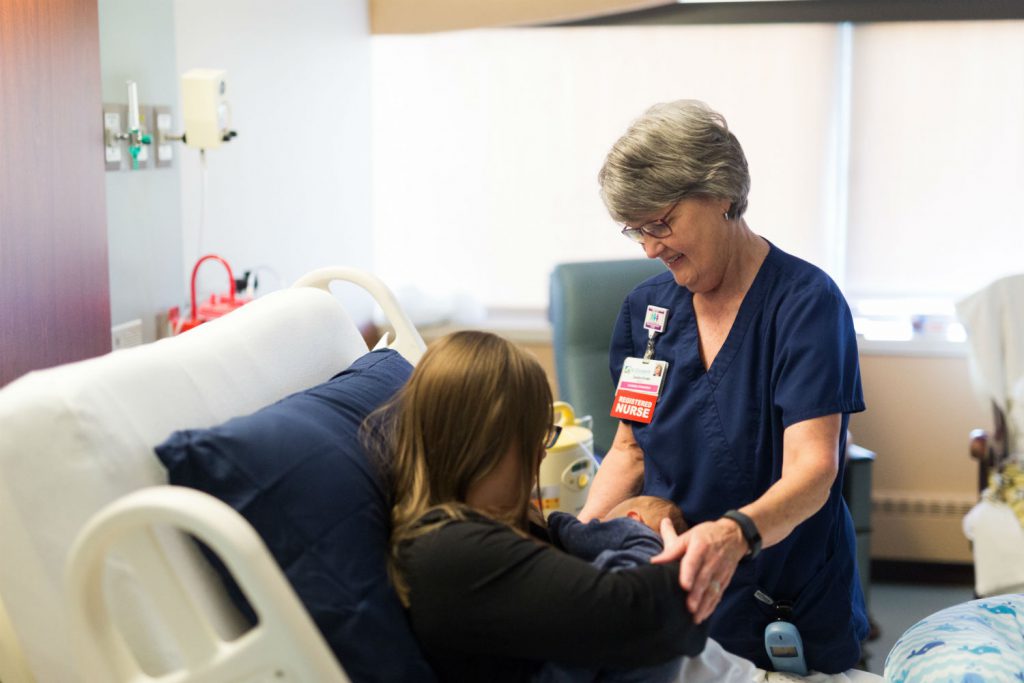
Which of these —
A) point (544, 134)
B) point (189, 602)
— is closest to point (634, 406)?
point (189, 602)

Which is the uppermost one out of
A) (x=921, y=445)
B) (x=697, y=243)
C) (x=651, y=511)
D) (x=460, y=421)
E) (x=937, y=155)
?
(x=937, y=155)

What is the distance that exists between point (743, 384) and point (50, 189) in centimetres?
135

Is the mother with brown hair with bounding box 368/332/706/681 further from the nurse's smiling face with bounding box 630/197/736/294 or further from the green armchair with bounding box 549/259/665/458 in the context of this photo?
the green armchair with bounding box 549/259/665/458

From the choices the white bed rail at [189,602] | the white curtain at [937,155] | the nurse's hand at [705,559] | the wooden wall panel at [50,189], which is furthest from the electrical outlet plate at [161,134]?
the white curtain at [937,155]

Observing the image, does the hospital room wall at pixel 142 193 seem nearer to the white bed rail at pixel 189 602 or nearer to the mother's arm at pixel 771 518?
A: the white bed rail at pixel 189 602

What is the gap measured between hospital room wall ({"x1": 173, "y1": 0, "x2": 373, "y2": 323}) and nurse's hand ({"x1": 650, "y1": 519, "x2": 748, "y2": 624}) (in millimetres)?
1876

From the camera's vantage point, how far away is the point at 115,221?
100.0 inches

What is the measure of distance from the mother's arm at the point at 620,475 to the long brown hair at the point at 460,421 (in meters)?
0.50

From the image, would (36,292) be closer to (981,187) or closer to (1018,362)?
(1018,362)

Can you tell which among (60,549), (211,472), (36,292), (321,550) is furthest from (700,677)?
(36,292)

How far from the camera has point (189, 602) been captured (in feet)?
3.82

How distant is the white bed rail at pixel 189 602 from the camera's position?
106 centimetres

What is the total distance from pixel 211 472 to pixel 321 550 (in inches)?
6.1

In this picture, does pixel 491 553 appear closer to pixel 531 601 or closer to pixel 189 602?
pixel 531 601
